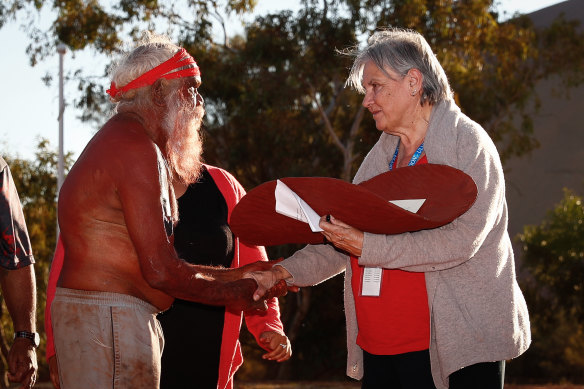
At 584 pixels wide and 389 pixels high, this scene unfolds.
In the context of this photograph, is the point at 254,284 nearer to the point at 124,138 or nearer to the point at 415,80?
the point at 124,138

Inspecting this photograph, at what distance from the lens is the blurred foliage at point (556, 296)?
16953 mm

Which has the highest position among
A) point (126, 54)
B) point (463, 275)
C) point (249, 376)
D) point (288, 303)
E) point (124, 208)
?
point (126, 54)

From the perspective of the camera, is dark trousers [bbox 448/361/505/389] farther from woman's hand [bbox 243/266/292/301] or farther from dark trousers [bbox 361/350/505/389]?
woman's hand [bbox 243/266/292/301]

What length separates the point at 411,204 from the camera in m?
2.74

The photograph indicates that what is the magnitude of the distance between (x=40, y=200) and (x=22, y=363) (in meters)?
19.0

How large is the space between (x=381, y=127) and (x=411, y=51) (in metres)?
0.31

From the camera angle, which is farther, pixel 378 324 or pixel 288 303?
pixel 288 303

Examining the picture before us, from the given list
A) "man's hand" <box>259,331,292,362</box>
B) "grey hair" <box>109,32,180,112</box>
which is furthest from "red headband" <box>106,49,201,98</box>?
"man's hand" <box>259,331,292,362</box>

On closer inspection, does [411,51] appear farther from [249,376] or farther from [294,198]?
[249,376]

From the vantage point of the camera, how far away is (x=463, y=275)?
2.68m

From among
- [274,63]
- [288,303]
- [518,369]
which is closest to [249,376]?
[288,303]

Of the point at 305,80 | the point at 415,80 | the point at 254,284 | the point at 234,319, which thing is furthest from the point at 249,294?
the point at 305,80

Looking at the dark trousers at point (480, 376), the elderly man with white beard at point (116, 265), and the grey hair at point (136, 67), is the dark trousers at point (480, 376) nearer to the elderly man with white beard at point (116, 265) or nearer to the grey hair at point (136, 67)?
the elderly man with white beard at point (116, 265)

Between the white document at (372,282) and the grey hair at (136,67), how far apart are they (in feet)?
3.25
